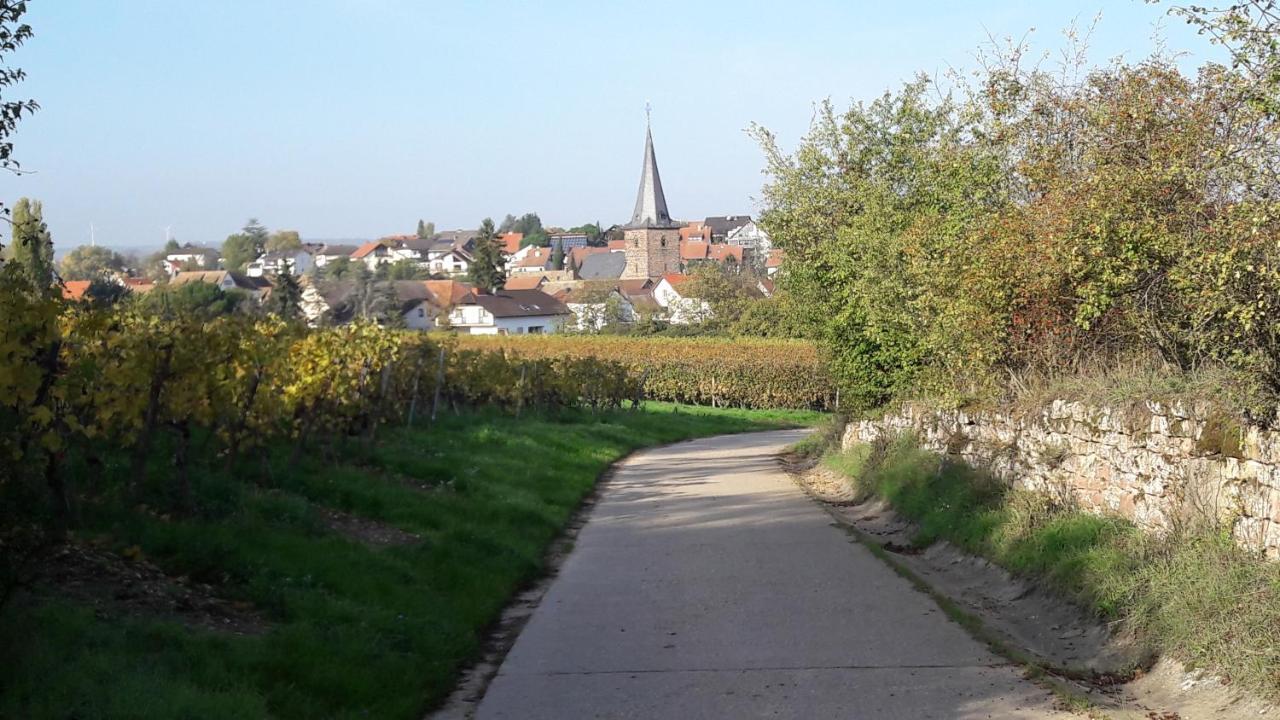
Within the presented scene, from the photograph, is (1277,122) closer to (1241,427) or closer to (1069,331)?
(1241,427)

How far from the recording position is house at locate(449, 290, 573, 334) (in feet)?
382

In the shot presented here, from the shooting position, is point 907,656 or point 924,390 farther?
point 924,390

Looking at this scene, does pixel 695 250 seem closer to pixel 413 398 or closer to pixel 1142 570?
pixel 413 398

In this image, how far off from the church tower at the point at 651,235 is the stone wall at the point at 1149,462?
441ft

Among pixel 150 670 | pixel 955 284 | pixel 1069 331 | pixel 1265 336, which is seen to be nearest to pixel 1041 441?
pixel 1069 331

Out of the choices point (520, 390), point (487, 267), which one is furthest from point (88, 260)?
point (520, 390)

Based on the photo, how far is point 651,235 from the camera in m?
153

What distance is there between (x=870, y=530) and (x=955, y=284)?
3.48 m

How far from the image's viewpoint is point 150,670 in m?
7.00

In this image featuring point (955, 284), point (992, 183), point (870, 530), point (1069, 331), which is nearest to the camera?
point (1069, 331)

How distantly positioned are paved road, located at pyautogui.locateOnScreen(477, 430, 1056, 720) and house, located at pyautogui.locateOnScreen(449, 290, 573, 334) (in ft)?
318

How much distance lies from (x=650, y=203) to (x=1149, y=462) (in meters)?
142

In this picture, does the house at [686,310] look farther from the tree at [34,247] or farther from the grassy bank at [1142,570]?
the grassy bank at [1142,570]

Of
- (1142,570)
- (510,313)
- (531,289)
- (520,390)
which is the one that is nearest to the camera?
(1142,570)
